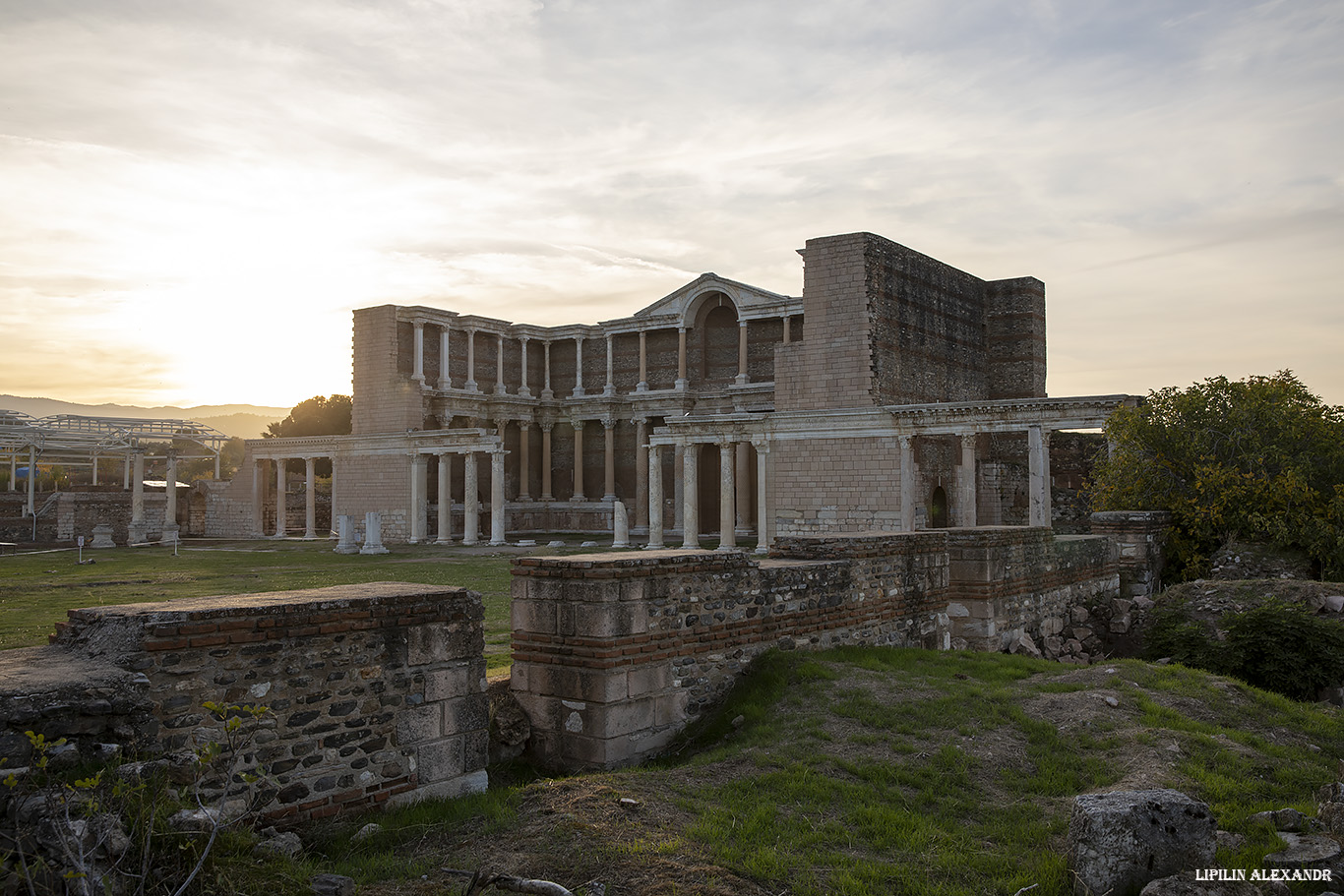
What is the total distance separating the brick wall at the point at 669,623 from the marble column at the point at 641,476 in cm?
3246

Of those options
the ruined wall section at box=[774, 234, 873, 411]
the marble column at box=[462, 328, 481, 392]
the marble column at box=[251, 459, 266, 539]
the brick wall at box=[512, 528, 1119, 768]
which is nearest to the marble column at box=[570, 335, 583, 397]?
the marble column at box=[462, 328, 481, 392]

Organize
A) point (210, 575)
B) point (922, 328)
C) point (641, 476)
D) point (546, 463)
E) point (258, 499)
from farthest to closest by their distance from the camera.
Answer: point (546, 463) → point (641, 476) → point (258, 499) → point (922, 328) → point (210, 575)

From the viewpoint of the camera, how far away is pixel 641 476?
44469mm

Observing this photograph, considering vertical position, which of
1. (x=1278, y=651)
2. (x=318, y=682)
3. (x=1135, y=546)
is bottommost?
(x=1278, y=651)

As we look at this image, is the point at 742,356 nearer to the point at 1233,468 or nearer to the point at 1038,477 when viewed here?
the point at 1038,477

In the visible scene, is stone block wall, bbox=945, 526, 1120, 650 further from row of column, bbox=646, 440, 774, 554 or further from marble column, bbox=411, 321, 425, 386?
marble column, bbox=411, 321, 425, 386

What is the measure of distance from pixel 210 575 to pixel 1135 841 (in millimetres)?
21863

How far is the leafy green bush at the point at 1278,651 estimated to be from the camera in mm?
11078

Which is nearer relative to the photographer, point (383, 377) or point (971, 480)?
point (971, 480)

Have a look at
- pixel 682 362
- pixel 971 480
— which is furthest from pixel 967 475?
pixel 682 362

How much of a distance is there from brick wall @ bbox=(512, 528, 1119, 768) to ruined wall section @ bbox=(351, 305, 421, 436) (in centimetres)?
3296

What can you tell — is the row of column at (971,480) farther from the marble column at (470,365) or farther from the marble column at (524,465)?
the marble column at (470,365)

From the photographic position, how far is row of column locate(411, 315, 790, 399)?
42719 mm

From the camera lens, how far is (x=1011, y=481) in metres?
38.0
